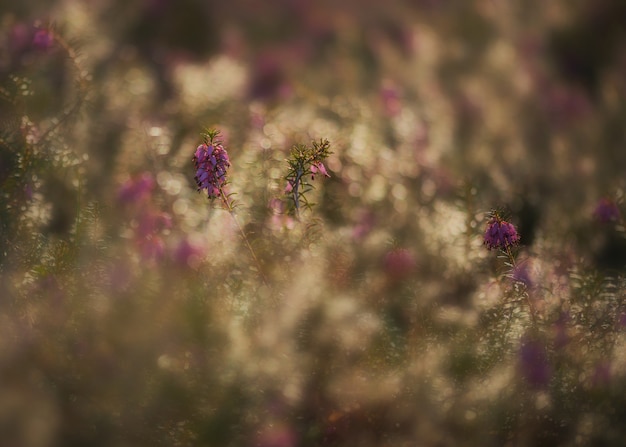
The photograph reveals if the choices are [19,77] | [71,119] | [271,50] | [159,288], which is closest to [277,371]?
[159,288]

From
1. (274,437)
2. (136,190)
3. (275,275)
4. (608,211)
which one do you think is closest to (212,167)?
(275,275)

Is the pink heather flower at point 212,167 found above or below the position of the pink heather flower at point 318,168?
below

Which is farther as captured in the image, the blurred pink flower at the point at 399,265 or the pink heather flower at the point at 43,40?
the pink heather flower at the point at 43,40

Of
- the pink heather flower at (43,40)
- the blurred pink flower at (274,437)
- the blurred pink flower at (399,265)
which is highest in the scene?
the pink heather flower at (43,40)

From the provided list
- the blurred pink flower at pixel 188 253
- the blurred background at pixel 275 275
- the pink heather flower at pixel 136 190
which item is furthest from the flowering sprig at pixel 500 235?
the pink heather flower at pixel 136 190

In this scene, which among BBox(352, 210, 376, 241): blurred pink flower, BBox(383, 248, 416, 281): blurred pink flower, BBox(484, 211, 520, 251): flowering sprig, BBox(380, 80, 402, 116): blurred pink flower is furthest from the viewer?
BBox(380, 80, 402, 116): blurred pink flower

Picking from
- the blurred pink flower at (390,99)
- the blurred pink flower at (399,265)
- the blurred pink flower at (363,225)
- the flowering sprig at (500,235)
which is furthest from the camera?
the blurred pink flower at (390,99)

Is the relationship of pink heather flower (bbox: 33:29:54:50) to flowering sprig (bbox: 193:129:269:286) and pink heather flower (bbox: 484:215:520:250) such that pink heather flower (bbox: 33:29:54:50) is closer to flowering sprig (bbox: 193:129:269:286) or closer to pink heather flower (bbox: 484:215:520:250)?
flowering sprig (bbox: 193:129:269:286)

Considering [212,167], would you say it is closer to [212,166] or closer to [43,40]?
[212,166]

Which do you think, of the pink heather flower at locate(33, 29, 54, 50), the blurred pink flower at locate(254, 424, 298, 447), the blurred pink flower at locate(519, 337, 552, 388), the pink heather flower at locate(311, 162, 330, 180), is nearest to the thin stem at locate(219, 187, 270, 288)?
the pink heather flower at locate(311, 162, 330, 180)

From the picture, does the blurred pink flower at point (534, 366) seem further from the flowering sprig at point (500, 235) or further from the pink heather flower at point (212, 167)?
the pink heather flower at point (212, 167)
